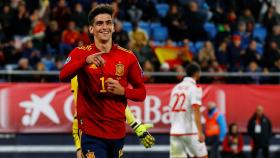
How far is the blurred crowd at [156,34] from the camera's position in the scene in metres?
17.0

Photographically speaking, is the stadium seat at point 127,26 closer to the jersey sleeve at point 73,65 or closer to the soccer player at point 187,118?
the soccer player at point 187,118

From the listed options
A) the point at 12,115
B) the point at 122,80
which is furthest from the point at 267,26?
the point at 122,80

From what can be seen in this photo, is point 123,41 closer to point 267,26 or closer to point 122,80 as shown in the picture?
point 267,26

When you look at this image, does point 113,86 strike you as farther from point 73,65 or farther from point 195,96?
point 195,96

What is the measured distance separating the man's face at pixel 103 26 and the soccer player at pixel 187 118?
5.67m

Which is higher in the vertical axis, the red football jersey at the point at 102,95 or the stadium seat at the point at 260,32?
the stadium seat at the point at 260,32

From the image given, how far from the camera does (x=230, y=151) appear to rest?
16.7 metres

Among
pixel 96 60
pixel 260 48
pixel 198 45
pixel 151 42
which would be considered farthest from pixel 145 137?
pixel 260 48

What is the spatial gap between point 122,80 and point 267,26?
45.2 feet

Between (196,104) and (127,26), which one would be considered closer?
(196,104)

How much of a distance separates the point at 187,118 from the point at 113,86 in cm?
617

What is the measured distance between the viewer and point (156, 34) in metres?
19.0

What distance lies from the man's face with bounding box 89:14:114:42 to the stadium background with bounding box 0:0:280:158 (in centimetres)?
941

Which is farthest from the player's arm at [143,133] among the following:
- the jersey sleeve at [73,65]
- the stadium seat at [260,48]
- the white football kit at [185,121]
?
the stadium seat at [260,48]
